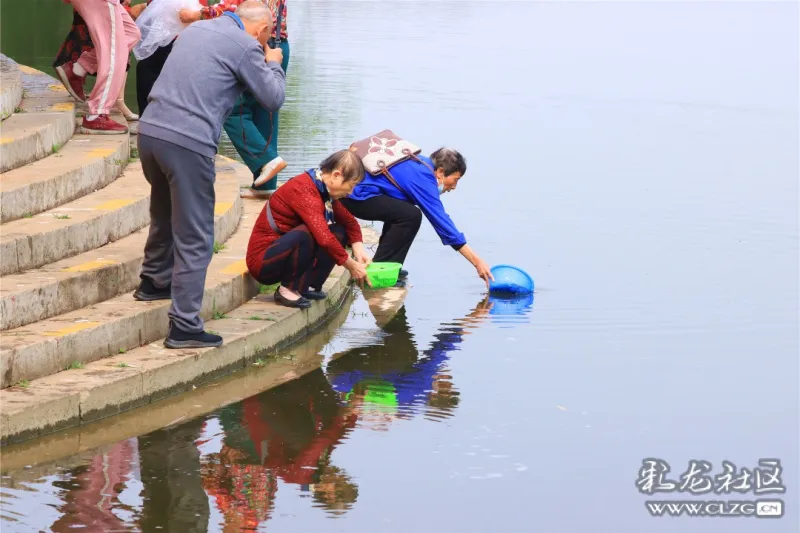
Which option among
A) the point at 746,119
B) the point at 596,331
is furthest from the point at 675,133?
the point at 596,331

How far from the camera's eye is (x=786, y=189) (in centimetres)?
1201

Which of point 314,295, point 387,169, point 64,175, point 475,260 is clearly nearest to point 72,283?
point 64,175

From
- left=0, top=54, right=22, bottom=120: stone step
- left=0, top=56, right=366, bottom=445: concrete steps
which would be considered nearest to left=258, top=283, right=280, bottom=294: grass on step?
left=0, top=56, right=366, bottom=445: concrete steps

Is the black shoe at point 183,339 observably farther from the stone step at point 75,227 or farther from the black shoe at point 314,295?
the black shoe at point 314,295

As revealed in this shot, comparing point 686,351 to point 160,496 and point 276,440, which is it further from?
point 160,496

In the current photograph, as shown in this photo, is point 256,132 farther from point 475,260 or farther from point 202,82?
point 202,82

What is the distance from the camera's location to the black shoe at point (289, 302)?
290 inches

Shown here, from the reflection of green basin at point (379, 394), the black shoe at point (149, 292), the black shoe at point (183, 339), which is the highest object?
the black shoe at point (149, 292)

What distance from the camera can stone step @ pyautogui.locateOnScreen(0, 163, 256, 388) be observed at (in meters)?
5.85

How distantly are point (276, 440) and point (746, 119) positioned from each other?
36.8 ft

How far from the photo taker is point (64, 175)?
749 centimetres

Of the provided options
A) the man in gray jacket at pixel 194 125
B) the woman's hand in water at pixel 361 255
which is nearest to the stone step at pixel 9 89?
the man in gray jacket at pixel 194 125

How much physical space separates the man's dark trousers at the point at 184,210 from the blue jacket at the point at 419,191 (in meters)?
2.07

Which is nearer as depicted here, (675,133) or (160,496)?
(160,496)
